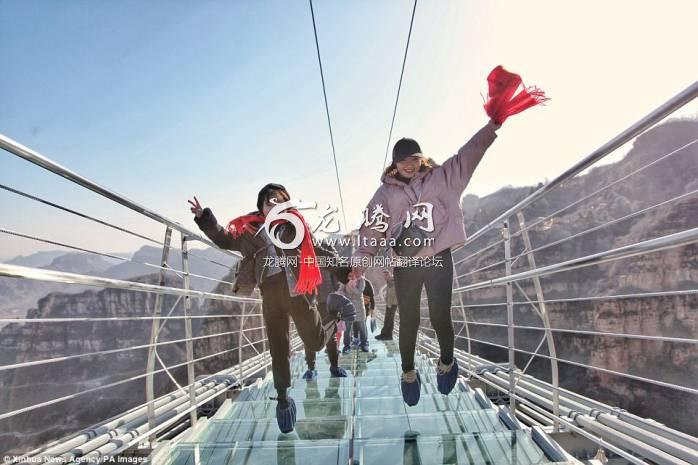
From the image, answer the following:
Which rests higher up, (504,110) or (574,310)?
(504,110)

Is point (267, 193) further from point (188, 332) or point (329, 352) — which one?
point (329, 352)

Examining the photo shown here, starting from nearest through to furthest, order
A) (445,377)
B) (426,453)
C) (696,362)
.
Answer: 1. (426,453)
2. (445,377)
3. (696,362)

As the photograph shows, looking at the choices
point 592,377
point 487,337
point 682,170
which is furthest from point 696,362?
point 682,170

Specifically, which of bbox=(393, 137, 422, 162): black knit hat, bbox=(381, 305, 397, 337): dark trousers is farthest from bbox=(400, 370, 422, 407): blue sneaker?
bbox=(381, 305, 397, 337): dark trousers

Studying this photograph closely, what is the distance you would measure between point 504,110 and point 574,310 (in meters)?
47.1

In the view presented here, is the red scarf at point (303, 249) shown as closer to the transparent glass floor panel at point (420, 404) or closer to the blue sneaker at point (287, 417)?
the blue sneaker at point (287, 417)

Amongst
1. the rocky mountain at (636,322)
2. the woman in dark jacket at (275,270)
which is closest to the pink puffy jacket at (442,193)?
the woman in dark jacket at (275,270)

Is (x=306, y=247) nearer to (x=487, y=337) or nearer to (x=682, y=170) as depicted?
(x=487, y=337)

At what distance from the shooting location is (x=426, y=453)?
1.59m

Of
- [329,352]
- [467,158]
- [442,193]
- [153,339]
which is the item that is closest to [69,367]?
[329,352]

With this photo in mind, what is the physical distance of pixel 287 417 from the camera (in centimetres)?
207

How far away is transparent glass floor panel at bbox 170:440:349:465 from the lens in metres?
1.60

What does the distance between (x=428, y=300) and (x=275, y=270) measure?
2.99 feet

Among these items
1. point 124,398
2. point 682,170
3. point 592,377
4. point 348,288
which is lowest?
point 124,398
